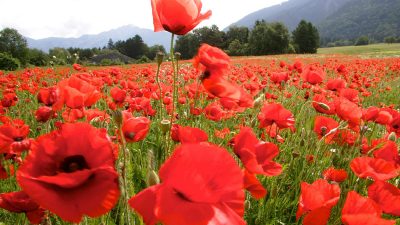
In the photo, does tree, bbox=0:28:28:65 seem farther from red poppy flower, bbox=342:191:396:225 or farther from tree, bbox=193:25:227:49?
red poppy flower, bbox=342:191:396:225

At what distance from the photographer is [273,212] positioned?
6.20ft

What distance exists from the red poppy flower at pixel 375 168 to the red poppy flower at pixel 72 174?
1065mm

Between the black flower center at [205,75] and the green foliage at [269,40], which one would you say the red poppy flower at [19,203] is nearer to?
the black flower center at [205,75]

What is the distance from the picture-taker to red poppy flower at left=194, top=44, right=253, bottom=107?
1016 mm

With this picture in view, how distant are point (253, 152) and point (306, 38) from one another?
60746 mm

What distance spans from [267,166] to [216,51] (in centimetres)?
41

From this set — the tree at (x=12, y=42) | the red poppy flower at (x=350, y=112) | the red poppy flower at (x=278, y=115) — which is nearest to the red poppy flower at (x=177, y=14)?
the red poppy flower at (x=278, y=115)

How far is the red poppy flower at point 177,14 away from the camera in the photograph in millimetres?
1094

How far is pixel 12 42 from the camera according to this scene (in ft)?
185

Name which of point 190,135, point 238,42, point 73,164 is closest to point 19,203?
point 73,164

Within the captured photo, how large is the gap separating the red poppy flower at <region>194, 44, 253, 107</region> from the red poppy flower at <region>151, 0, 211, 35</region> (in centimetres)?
13

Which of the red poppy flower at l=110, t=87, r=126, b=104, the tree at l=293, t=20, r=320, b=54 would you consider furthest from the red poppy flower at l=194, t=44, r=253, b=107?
the tree at l=293, t=20, r=320, b=54

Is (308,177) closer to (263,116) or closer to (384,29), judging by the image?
(263,116)

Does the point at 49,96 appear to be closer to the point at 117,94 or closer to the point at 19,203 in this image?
the point at 117,94
